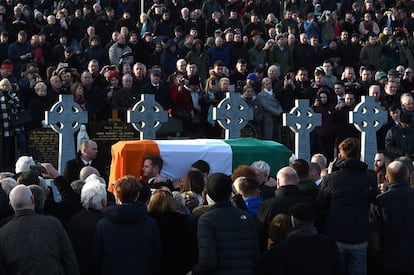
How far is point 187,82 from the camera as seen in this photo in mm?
22625

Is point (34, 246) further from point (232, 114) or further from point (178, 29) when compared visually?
point (178, 29)

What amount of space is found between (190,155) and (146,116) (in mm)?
3207

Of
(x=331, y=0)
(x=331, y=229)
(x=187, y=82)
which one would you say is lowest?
(x=331, y=229)


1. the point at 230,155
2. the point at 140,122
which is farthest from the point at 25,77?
the point at 230,155

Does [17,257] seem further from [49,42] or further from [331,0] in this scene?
[331,0]

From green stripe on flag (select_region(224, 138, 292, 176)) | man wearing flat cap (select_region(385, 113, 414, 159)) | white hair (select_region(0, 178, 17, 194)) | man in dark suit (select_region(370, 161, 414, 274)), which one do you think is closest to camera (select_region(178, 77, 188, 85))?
man wearing flat cap (select_region(385, 113, 414, 159))

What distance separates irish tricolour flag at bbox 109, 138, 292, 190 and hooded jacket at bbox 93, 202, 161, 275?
4.80m

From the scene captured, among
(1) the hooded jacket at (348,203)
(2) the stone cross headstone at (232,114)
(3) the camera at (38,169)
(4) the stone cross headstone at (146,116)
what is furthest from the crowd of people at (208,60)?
(1) the hooded jacket at (348,203)

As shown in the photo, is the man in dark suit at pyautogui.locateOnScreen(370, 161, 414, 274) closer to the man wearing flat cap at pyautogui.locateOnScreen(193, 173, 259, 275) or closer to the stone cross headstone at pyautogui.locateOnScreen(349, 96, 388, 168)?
the man wearing flat cap at pyautogui.locateOnScreen(193, 173, 259, 275)

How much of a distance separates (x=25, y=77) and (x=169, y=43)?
15.6ft

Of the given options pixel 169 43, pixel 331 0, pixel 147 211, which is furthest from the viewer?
pixel 331 0

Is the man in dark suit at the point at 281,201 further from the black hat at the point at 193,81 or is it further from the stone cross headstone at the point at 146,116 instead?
the black hat at the point at 193,81

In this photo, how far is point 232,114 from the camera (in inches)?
802

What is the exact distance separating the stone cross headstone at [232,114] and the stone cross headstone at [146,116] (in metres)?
1.03
